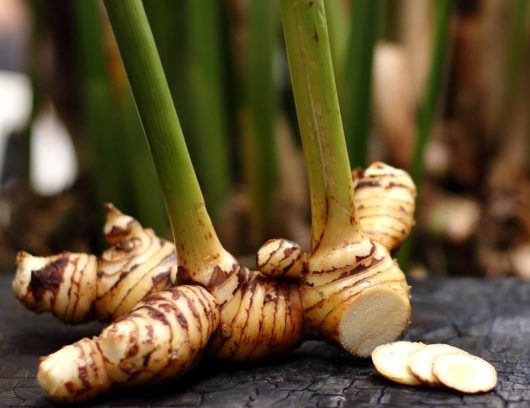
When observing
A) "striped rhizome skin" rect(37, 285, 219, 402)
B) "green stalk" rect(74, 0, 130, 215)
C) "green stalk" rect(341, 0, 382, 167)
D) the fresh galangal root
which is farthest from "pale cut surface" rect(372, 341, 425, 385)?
"green stalk" rect(74, 0, 130, 215)

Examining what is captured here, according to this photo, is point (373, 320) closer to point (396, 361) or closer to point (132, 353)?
point (396, 361)

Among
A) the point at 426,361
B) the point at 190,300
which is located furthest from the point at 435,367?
the point at 190,300

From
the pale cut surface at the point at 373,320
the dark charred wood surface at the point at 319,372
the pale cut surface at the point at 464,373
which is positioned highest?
the pale cut surface at the point at 373,320

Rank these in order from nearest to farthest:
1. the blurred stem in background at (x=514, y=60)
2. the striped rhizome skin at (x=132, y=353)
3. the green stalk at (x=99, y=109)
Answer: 1. the striped rhizome skin at (x=132, y=353)
2. the green stalk at (x=99, y=109)
3. the blurred stem in background at (x=514, y=60)

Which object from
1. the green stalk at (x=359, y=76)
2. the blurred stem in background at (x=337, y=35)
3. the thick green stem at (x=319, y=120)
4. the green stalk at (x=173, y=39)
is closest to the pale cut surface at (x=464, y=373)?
the thick green stem at (x=319, y=120)

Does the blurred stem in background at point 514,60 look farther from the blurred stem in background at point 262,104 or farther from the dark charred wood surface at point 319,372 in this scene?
the dark charred wood surface at point 319,372

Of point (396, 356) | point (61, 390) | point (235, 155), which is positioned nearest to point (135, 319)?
point (61, 390)
